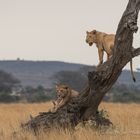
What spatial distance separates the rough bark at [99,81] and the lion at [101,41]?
4.27 feet

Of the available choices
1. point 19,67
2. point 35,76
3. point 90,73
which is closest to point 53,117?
point 90,73

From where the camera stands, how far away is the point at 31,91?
63.8 metres

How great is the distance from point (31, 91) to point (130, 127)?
165ft

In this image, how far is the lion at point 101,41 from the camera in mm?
12719

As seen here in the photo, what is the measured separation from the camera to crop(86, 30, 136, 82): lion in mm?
12719

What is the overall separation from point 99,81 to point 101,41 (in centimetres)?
234

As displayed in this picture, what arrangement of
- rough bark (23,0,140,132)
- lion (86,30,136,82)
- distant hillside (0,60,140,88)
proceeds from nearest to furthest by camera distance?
rough bark (23,0,140,132) < lion (86,30,136,82) < distant hillside (0,60,140,88)

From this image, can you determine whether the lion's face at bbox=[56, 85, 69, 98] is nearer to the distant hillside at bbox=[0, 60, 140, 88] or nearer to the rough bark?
the rough bark

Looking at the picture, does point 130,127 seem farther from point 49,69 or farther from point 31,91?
point 49,69

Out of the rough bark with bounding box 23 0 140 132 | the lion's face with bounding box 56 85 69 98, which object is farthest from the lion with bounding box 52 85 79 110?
the rough bark with bounding box 23 0 140 132

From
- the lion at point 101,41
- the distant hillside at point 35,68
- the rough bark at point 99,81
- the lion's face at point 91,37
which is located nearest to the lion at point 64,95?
the rough bark at point 99,81

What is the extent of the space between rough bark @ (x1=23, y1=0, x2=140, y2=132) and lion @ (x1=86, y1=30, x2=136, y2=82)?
4.27 feet

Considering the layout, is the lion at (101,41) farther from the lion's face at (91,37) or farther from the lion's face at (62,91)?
the lion's face at (62,91)

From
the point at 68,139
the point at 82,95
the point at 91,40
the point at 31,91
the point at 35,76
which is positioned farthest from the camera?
the point at 35,76
